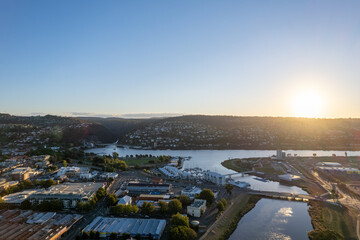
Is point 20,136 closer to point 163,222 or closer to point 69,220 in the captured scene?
point 69,220

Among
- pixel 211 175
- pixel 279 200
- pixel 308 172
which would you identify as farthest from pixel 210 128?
pixel 279 200

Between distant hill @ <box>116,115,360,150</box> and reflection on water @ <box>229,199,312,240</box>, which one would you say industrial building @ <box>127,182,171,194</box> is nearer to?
reflection on water @ <box>229,199,312,240</box>

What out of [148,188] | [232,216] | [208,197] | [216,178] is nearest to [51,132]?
[148,188]

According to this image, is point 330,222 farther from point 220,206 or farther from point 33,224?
point 33,224

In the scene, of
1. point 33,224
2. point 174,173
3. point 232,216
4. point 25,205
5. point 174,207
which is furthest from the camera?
point 174,173

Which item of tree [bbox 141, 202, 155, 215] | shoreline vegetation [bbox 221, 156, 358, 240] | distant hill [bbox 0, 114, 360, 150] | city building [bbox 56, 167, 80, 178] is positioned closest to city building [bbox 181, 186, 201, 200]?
tree [bbox 141, 202, 155, 215]

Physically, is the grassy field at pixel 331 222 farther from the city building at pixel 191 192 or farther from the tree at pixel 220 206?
the city building at pixel 191 192

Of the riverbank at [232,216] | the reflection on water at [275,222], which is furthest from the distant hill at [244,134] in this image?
the reflection on water at [275,222]
